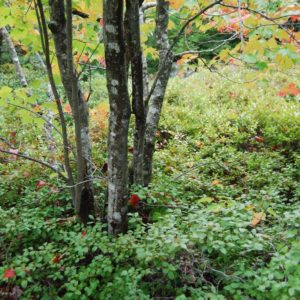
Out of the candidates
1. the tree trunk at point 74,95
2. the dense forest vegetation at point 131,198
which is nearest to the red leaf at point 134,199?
the dense forest vegetation at point 131,198

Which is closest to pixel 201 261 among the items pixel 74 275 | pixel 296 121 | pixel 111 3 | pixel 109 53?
pixel 74 275

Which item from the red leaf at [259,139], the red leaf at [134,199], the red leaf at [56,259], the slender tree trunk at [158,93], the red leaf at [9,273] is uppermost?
the slender tree trunk at [158,93]

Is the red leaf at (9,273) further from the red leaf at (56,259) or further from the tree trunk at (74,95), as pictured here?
the tree trunk at (74,95)

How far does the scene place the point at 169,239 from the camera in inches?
80.9

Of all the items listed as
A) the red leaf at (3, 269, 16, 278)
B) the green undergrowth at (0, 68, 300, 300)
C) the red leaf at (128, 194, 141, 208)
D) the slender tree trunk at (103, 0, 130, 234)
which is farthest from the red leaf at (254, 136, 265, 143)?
the red leaf at (3, 269, 16, 278)

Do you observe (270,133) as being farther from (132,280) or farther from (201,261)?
(132,280)

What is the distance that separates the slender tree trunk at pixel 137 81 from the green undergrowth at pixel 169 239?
1.01 feet

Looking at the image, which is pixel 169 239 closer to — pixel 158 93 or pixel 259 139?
pixel 158 93

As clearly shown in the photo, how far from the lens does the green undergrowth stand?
2051 millimetres

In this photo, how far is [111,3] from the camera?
2.04m

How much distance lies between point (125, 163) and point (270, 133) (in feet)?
13.1

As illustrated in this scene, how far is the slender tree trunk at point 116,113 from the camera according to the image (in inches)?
83.2

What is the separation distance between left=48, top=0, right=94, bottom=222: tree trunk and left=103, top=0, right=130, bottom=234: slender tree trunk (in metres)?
0.27

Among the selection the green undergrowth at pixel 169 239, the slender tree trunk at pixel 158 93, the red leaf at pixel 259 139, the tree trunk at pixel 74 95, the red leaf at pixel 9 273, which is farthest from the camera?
the red leaf at pixel 259 139
